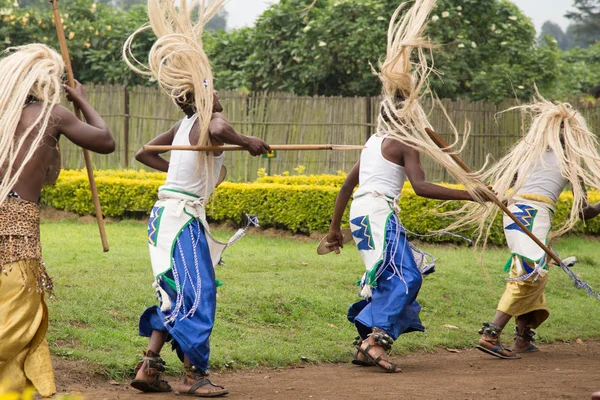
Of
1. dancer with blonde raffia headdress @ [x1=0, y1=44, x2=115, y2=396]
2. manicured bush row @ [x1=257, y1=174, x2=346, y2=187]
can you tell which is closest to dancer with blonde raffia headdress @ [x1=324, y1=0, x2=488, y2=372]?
dancer with blonde raffia headdress @ [x1=0, y1=44, x2=115, y2=396]

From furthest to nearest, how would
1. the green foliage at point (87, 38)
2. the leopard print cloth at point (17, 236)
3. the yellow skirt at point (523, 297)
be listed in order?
the green foliage at point (87, 38), the yellow skirt at point (523, 297), the leopard print cloth at point (17, 236)

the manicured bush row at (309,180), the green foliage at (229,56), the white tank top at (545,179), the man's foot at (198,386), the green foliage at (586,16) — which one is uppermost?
the green foliage at (586,16)

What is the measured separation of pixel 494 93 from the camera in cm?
1728

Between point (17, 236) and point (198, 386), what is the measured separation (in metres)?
1.44

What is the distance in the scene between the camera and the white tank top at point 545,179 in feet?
24.0

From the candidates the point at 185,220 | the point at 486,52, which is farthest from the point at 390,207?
the point at 486,52

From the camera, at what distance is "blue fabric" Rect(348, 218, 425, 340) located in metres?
6.48

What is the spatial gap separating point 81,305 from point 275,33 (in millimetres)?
11437

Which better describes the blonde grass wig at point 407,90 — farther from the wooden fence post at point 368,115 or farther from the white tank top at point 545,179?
the wooden fence post at point 368,115

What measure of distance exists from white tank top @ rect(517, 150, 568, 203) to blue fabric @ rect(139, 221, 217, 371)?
2943 mm

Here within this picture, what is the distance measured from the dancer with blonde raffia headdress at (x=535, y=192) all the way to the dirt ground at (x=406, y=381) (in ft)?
1.31

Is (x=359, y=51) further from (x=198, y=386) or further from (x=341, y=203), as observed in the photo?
(x=198, y=386)

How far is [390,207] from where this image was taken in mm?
6578

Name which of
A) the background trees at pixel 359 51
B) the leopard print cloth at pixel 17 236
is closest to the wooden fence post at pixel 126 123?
the background trees at pixel 359 51
